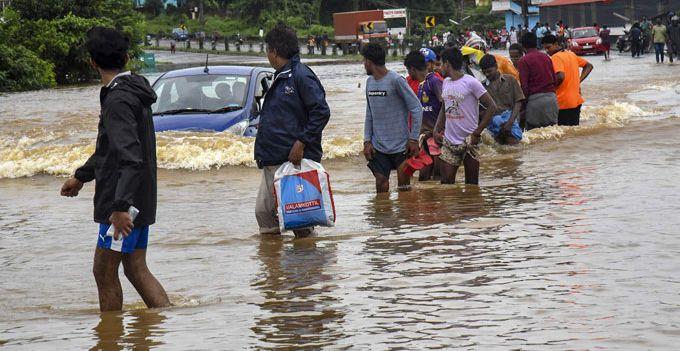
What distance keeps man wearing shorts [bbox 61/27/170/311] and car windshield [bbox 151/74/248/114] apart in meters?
9.37

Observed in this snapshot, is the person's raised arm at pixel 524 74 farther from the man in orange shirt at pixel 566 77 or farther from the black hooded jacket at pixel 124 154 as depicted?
the black hooded jacket at pixel 124 154

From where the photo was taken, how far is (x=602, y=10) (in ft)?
229

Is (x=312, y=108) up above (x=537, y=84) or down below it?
above

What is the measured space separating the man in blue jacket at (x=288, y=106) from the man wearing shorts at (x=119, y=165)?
250 centimetres

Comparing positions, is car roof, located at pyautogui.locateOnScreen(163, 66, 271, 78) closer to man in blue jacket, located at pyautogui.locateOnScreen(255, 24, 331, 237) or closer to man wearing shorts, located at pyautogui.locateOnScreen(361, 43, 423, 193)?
man wearing shorts, located at pyautogui.locateOnScreen(361, 43, 423, 193)

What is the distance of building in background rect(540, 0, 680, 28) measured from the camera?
65.2 metres

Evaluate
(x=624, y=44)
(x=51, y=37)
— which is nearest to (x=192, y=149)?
(x=51, y=37)

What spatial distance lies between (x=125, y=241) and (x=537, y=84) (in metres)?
9.97

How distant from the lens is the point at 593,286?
706cm

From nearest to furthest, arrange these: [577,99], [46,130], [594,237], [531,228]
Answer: [594,237]
[531,228]
[577,99]
[46,130]

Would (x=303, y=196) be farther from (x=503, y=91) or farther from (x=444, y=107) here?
(x=503, y=91)

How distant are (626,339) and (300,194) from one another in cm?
362

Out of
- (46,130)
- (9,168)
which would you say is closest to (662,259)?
(9,168)

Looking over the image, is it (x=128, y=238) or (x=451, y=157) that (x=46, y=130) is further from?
(x=128, y=238)
